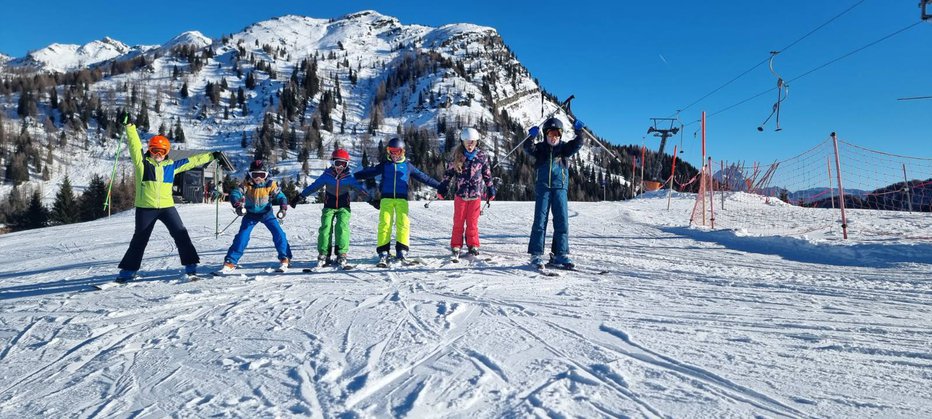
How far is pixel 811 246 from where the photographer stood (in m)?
7.36

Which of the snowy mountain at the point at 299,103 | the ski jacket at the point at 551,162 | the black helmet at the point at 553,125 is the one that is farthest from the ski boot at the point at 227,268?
the snowy mountain at the point at 299,103

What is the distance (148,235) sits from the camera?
512cm

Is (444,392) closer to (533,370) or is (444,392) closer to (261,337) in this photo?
(533,370)

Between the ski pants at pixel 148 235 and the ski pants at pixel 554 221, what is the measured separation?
4005mm

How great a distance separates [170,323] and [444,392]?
98.6 inches

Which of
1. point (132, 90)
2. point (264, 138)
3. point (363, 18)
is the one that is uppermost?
point (363, 18)

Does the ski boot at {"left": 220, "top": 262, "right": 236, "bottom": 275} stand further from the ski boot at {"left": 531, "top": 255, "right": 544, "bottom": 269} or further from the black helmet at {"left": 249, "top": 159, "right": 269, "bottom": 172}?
the ski boot at {"left": 531, "top": 255, "right": 544, "bottom": 269}

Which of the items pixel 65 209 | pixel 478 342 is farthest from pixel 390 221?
pixel 65 209

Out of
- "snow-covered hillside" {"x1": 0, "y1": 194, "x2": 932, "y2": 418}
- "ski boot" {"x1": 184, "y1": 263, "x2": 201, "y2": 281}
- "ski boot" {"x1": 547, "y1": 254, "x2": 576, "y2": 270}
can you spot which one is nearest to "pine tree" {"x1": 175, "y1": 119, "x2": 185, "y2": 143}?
"snow-covered hillside" {"x1": 0, "y1": 194, "x2": 932, "y2": 418}

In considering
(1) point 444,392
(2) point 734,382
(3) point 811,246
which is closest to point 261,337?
(1) point 444,392

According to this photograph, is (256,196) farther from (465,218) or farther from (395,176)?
(465,218)

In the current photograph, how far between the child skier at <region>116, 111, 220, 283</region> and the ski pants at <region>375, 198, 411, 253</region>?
216 centimetres

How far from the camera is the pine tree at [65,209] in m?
37.9

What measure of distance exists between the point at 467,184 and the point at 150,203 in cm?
376
